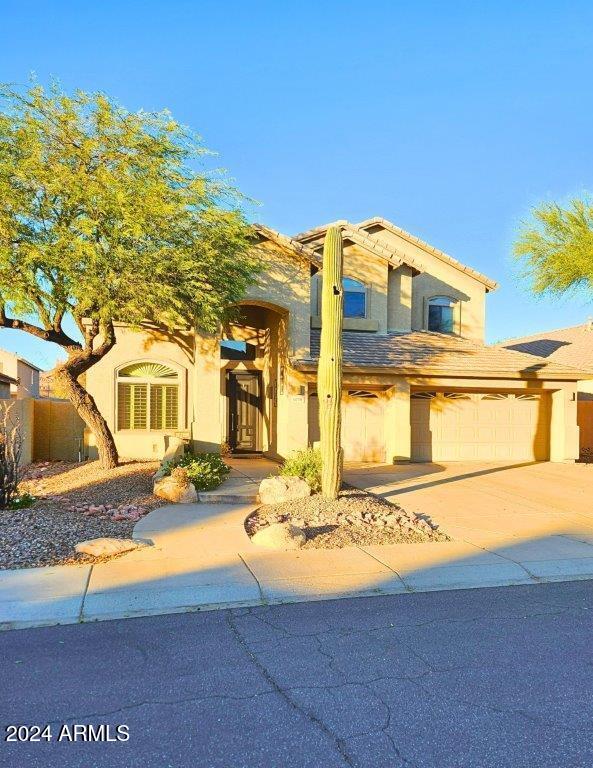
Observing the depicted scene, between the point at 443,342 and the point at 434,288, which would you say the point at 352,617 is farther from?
the point at 434,288

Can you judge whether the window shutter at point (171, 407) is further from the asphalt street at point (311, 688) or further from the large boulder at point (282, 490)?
the asphalt street at point (311, 688)

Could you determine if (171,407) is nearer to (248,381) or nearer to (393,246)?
(248,381)

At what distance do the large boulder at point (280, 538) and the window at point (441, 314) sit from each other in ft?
47.9

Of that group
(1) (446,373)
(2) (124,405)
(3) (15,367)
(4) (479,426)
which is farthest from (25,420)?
(3) (15,367)

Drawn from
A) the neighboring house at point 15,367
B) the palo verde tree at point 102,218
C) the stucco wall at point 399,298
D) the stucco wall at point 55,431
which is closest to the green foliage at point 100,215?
the palo verde tree at point 102,218

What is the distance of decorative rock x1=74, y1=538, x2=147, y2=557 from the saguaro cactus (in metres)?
Answer: 3.77

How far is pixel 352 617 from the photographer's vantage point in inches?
221

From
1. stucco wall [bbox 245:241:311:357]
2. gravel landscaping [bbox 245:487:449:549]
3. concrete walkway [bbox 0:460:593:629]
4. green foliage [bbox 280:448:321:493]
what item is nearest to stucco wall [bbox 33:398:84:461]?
stucco wall [bbox 245:241:311:357]

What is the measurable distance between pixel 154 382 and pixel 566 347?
22295 mm

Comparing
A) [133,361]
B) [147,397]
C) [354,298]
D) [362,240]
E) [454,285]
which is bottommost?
[147,397]

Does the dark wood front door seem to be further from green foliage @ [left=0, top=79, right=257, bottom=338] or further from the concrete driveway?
green foliage @ [left=0, top=79, right=257, bottom=338]

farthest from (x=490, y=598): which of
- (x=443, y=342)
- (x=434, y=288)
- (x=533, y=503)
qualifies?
(x=434, y=288)

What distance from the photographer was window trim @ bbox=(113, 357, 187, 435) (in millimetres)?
16844

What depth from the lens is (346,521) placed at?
9.16 metres
